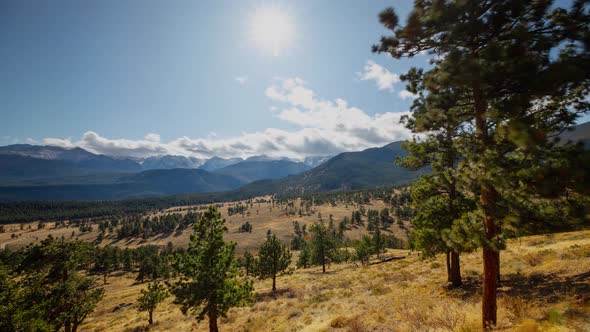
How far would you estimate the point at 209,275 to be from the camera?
16344 millimetres

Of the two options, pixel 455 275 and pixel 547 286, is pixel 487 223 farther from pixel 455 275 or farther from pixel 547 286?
pixel 455 275

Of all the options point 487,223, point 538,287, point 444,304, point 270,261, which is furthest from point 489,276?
point 270,261

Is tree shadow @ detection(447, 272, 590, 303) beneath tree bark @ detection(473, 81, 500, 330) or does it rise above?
beneath

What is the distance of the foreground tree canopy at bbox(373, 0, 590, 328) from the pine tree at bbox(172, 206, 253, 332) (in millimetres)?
14429

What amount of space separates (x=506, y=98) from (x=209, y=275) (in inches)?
721

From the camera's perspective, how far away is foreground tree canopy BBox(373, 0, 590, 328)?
680 centimetres

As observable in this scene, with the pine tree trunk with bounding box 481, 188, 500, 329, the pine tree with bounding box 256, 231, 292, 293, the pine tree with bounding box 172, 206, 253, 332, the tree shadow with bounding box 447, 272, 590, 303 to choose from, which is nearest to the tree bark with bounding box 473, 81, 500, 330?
the pine tree trunk with bounding box 481, 188, 500, 329

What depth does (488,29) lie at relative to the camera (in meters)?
8.52

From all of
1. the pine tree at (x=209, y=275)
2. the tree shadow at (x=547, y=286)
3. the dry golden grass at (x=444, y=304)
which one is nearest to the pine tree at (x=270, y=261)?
the dry golden grass at (x=444, y=304)

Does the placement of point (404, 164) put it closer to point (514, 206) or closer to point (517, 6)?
point (514, 206)

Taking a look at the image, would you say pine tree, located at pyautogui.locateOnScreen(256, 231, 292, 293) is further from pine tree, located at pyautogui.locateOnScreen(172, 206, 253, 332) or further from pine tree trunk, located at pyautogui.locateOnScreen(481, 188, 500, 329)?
pine tree trunk, located at pyautogui.locateOnScreen(481, 188, 500, 329)

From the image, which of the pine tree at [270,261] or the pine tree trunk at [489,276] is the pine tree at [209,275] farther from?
the pine tree at [270,261]

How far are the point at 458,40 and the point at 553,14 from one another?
251cm

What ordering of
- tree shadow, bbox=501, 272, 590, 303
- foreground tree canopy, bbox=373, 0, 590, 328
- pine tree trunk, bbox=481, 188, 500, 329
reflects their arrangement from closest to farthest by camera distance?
1. foreground tree canopy, bbox=373, 0, 590, 328
2. pine tree trunk, bbox=481, 188, 500, 329
3. tree shadow, bbox=501, 272, 590, 303
